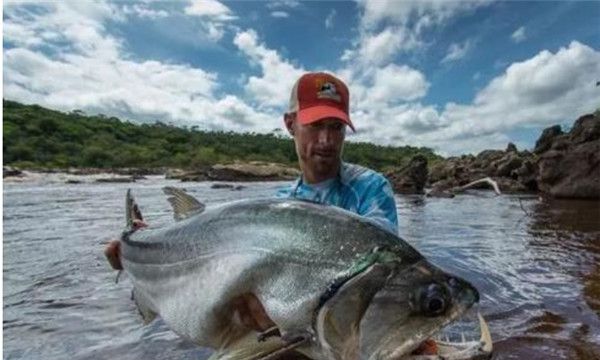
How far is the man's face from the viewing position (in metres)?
3.42

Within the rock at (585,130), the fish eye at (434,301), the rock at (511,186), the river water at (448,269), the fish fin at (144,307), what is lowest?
the river water at (448,269)

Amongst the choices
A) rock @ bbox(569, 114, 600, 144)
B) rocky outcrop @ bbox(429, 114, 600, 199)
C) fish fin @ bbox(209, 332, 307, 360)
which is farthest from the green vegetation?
fish fin @ bbox(209, 332, 307, 360)

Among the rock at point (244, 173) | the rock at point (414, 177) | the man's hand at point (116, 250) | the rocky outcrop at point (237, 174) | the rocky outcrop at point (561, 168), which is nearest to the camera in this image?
the man's hand at point (116, 250)

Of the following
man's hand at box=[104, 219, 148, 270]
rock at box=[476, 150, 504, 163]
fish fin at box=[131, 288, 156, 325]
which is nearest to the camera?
fish fin at box=[131, 288, 156, 325]

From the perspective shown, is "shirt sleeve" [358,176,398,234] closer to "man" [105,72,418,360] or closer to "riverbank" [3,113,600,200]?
"man" [105,72,418,360]

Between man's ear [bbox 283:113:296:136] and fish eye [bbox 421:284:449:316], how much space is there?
6.49 feet

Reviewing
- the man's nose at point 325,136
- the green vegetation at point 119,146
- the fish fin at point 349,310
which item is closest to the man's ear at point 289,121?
the man's nose at point 325,136

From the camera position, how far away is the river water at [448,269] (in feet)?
16.5

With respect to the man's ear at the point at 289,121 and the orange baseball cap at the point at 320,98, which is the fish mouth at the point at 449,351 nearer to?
the orange baseball cap at the point at 320,98

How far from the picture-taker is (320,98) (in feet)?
11.1

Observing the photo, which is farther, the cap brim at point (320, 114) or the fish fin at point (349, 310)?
the cap brim at point (320, 114)

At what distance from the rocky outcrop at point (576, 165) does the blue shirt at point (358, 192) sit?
58.6 feet

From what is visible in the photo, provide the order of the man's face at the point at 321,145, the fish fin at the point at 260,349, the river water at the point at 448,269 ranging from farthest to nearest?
the river water at the point at 448,269
the man's face at the point at 321,145
the fish fin at the point at 260,349

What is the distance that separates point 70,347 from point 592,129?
20188mm
